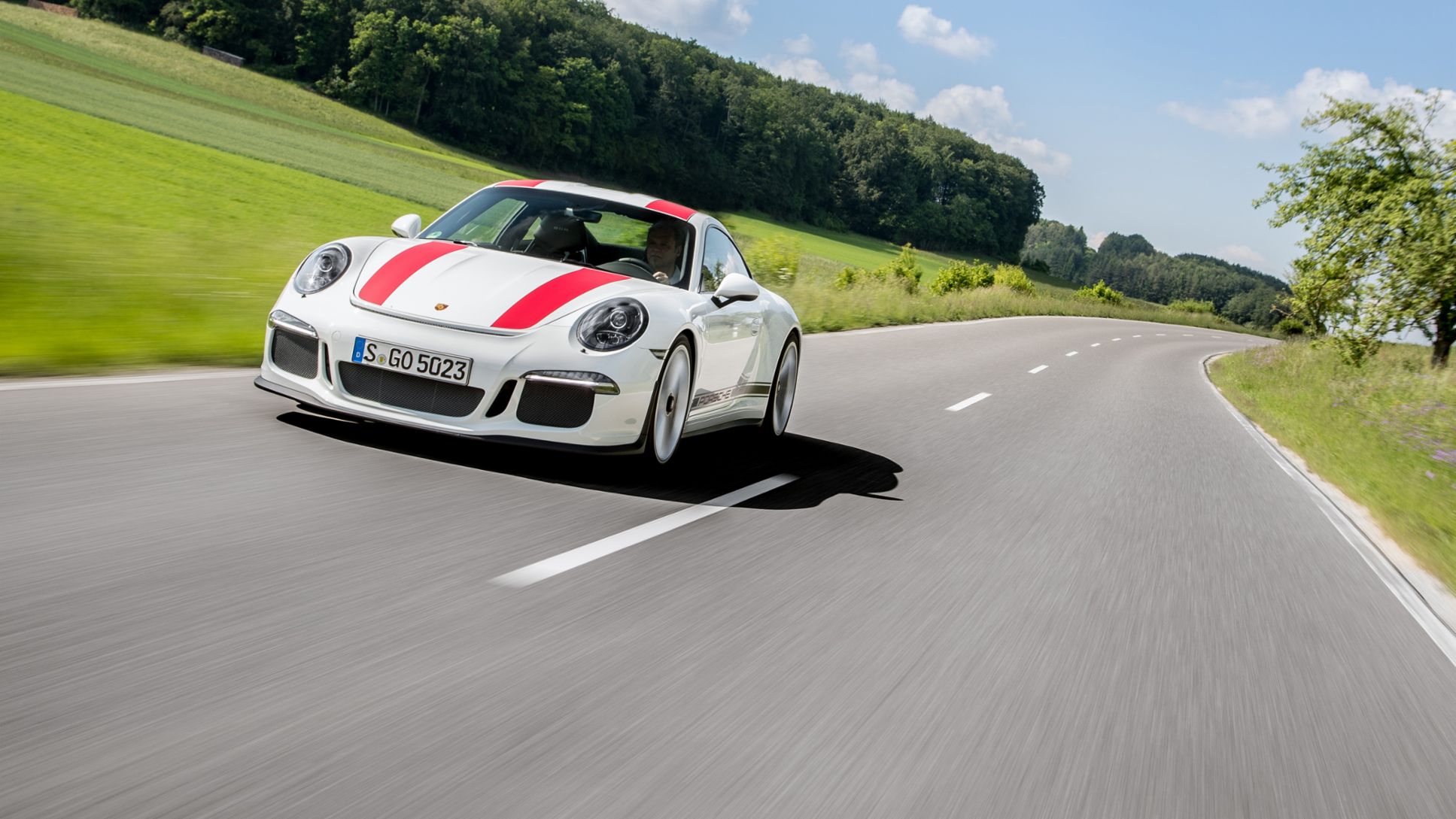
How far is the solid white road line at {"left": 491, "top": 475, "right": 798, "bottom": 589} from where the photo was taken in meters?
4.28

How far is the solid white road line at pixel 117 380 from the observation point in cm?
633

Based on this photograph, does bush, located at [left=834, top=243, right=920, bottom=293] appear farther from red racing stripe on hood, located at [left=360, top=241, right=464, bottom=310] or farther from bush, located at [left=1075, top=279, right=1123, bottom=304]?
bush, located at [left=1075, top=279, right=1123, bottom=304]

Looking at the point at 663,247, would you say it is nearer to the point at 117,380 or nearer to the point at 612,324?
the point at 612,324

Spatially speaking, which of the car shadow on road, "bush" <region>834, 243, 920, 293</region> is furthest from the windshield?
"bush" <region>834, 243, 920, 293</region>

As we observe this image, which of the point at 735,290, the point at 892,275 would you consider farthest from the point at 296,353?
the point at 892,275

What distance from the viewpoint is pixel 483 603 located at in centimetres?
390

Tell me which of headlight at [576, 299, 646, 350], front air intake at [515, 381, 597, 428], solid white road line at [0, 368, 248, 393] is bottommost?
solid white road line at [0, 368, 248, 393]

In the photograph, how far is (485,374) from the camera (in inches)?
212

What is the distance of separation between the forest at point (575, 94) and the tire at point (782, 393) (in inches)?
3121

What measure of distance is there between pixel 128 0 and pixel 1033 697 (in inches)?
3505

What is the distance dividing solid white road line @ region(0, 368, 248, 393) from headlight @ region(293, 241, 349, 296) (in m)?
1.49

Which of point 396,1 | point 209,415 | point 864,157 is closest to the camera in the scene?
point 209,415

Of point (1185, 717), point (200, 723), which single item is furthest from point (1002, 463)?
point (200, 723)

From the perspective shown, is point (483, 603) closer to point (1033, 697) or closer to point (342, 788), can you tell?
point (342, 788)
